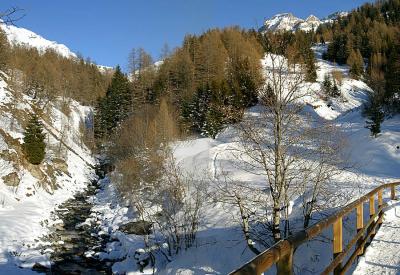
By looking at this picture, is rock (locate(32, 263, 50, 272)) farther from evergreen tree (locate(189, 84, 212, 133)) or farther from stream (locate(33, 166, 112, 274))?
evergreen tree (locate(189, 84, 212, 133))

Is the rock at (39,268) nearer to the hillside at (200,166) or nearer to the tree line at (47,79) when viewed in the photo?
the hillside at (200,166)

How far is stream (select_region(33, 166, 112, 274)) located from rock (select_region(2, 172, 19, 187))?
3777mm

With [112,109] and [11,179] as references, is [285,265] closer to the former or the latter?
[11,179]

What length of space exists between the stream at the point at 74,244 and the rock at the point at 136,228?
124 centimetres

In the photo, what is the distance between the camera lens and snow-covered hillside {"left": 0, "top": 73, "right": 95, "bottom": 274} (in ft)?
57.2

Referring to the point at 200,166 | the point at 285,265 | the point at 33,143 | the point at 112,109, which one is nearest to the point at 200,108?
the point at 200,166

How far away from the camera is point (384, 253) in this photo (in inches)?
302

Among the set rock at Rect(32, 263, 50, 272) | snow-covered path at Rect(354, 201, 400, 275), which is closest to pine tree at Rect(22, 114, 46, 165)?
rock at Rect(32, 263, 50, 272)

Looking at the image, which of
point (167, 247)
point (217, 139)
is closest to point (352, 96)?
point (217, 139)

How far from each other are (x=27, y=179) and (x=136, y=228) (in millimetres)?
12728

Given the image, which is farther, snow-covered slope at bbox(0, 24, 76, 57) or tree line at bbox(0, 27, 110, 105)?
tree line at bbox(0, 27, 110, 105)

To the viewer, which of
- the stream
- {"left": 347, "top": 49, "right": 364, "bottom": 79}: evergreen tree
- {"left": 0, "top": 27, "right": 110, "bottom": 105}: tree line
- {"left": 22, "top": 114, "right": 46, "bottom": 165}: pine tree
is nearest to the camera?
the stream

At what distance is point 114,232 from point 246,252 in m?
9.52

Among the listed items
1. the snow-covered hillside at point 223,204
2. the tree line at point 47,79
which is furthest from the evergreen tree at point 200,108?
the tree line at point 47,79
